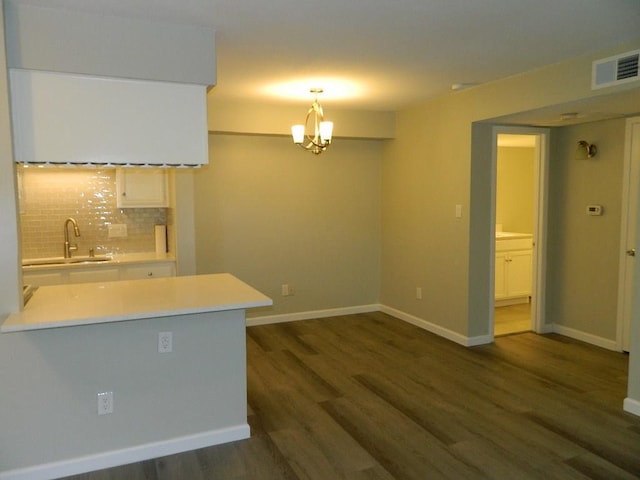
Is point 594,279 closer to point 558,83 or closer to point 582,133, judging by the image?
point 582,133

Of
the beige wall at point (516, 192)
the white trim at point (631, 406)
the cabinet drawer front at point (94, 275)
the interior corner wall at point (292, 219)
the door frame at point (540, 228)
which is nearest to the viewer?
the white trim at point (631, 406)

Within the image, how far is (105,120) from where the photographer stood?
8.89 ft

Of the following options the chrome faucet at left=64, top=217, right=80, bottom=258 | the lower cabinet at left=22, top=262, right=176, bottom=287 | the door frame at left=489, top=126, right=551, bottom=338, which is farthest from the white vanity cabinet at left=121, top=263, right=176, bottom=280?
the door frame at left=489, top=126, right=551, bottom=338

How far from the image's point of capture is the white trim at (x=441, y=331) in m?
4.79

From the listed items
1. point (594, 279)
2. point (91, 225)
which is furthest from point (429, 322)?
point (91, 225)

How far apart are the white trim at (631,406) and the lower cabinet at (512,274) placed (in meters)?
2.87

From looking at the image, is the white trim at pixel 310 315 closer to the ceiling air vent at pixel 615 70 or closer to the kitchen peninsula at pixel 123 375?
the kitchen peninsula at pixel 123 375

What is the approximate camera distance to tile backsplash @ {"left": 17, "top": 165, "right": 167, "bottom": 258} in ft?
15.7

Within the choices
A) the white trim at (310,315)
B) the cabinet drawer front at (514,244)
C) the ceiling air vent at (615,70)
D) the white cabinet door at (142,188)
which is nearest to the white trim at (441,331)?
the white trim at (310,315)

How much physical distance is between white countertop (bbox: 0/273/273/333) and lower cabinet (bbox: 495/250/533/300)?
3.92 m

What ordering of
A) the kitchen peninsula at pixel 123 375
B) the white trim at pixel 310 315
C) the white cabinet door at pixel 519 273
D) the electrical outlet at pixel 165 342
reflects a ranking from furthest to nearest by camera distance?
the white cabinet door at pixel 519 273 < the white trim at pixel 310 315 < the electrical outlet at pixel 165 342 < the kitchen peninsula at pixel 123 375

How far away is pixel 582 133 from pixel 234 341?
387 centimetres

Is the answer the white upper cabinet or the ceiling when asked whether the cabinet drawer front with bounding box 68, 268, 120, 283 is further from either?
the white upper cabinet

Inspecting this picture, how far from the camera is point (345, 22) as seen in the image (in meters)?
2.75
